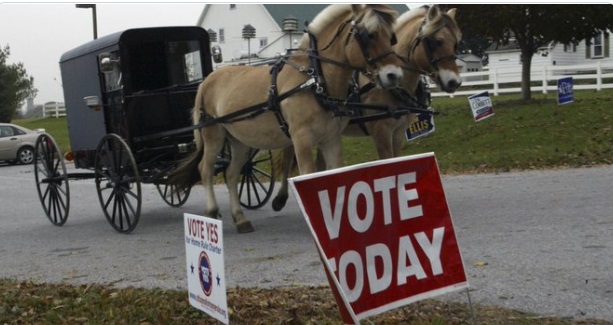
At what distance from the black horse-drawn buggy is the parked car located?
1951cm

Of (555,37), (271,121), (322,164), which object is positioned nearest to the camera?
(271,121)

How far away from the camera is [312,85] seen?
26.4 ft

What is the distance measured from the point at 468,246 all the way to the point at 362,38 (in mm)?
2258

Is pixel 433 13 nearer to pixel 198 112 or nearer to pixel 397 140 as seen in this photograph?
pixel 397 140

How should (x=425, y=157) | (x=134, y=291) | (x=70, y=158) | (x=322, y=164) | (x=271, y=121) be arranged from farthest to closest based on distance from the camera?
(x=70, y=158)
(x=322, y=164)
(x=271, y=121)
(x=134, y=291)
(x=425, y=157)

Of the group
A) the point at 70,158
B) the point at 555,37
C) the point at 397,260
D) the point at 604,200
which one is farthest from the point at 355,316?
the point at 555,37

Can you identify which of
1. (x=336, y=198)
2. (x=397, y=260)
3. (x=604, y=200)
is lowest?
(x=604, y=200)

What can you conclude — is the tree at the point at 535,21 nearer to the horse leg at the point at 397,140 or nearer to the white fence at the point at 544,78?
the white fence at the point at 544,78

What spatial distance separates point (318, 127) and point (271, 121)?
864 millimetres

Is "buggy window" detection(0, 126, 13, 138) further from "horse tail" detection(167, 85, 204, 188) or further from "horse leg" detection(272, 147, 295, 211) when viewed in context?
"horse leg" detection(272, 147, 295, 211)

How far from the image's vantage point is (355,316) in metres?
4.36

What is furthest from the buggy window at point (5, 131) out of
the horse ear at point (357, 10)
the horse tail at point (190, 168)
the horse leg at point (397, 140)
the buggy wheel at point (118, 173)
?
the horse ear at point (357, 10)

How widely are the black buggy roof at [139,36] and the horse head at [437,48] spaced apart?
356 centimetres

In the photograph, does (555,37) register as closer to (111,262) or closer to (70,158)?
(70,158)
